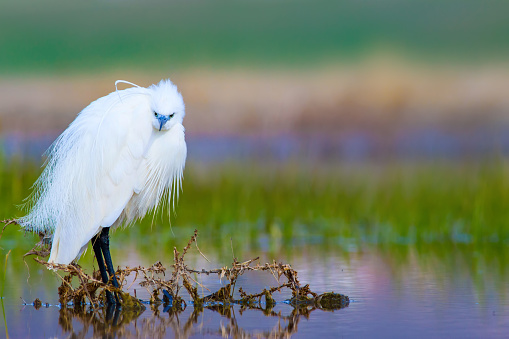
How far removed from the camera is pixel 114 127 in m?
5.92

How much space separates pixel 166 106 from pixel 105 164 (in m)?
0.66

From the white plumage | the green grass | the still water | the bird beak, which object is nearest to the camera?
the still water

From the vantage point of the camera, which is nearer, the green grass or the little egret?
the little egret

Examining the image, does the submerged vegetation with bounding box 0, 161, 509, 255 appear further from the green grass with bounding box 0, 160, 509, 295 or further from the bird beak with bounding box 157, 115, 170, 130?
the bird beak with bounding box 157, 115, 170, 130

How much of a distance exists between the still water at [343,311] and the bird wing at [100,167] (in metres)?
0.61

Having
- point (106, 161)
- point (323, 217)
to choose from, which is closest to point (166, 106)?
point (106, 161)

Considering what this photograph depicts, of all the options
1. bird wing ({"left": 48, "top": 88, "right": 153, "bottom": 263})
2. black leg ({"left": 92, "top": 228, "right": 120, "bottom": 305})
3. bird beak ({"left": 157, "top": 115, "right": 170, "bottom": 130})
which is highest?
bird beak ({"left": 157, "top": 115, "right": 170, "bottom": 130})

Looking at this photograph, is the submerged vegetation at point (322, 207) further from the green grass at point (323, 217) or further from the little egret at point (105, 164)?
the little egret at point (105, 164)

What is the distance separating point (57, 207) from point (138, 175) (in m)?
0.64

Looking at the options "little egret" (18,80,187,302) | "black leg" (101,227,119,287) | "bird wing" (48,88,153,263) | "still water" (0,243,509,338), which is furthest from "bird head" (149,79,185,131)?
"still water" (0,243,509,338)

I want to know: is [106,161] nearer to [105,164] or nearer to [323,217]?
[105,164]

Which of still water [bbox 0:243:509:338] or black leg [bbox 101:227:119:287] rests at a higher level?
black leg [bbox 101:227:119:287]

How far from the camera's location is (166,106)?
582 cm

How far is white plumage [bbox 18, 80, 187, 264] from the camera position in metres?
5.91
